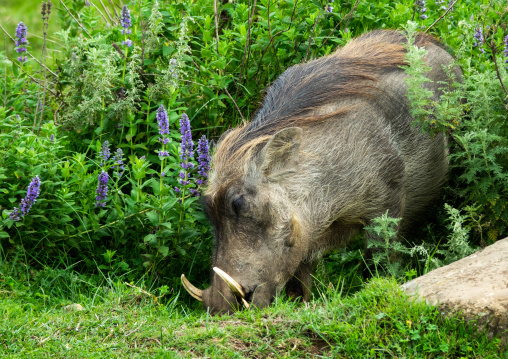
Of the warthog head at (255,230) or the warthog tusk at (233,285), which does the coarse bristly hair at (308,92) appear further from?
the warthog tusk at (233,285)

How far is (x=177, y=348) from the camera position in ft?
9.55

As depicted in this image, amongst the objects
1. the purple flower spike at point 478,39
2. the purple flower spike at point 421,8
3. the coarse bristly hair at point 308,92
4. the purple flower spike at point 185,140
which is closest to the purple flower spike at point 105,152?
the purple flower spike at point 185,140

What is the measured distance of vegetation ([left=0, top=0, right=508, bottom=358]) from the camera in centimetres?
297

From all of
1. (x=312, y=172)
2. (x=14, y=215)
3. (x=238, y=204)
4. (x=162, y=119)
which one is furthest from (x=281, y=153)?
(x=14, y=215)

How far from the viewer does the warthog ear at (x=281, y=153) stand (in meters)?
3.83

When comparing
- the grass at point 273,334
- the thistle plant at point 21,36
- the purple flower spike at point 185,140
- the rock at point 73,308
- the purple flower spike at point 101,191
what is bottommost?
the rock at point 73,308

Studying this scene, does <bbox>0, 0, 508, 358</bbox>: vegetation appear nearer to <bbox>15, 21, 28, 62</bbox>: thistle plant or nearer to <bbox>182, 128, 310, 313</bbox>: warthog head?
<bbox>15, 21, 28, 62</bbox>: thistle plant

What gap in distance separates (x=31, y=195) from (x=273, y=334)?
1827mm

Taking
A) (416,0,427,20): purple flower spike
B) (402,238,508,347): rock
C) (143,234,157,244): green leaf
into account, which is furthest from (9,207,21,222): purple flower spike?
(416,0,427,20): purple flower spike

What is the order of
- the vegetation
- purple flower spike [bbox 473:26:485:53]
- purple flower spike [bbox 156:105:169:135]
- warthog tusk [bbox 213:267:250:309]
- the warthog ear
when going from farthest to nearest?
purple flower spike [bbox 473:26:485:53] → purple flower spike [bbox 156:105:169:135] → the warthog ear → warthog tusk [bbox 213:267:250:309] → the vegetation

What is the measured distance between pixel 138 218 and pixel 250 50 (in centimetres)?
172

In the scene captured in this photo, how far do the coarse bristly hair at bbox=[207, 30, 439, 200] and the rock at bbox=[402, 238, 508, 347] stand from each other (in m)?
1.28

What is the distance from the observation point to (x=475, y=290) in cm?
288

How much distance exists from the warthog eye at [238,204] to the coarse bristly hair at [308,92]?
0.17m
